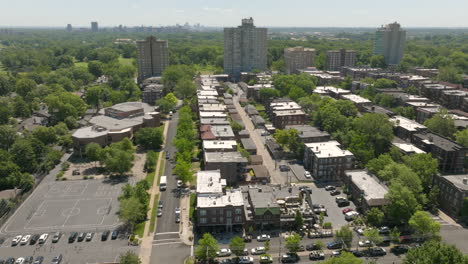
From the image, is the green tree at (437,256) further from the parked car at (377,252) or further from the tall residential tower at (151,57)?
the tall residential tower at (151,57)

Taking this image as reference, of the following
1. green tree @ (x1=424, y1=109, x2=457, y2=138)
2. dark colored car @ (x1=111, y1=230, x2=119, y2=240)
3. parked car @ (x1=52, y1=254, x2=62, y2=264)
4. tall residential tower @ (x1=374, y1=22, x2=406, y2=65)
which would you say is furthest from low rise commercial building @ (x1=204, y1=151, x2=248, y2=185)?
tall residential tower @ (x1=374, y1=22, x2=406, y2=65)

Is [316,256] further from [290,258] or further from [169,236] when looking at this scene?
[169,236]

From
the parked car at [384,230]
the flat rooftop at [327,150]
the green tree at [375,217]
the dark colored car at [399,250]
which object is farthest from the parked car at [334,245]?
the flat rooftop at [327,150]

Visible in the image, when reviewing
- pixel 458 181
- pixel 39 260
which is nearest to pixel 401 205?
pixel 458 181

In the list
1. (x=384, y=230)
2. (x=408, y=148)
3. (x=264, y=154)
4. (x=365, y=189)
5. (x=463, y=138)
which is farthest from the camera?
(x=264, y=154)

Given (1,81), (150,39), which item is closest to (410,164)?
(150,39)

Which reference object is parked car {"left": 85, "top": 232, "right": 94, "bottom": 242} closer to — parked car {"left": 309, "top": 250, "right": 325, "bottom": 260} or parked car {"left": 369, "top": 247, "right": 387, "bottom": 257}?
parked car {"left": 309, "top": 250, "right": 325, "bottom": 260}
